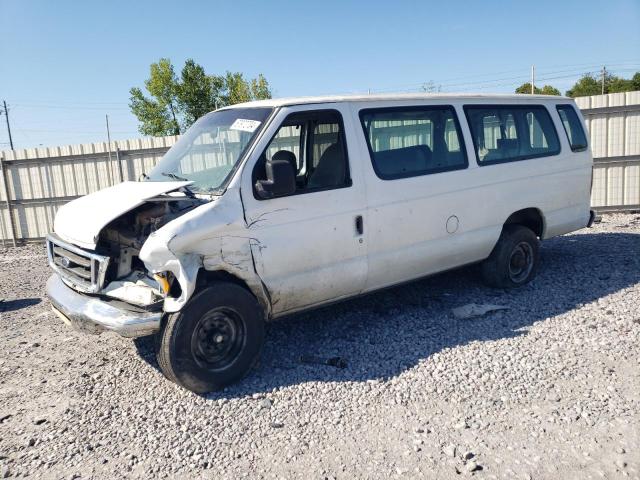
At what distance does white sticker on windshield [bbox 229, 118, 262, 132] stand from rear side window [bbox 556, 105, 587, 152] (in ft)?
13.7

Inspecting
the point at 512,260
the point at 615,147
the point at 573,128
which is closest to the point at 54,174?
the point at 512,260

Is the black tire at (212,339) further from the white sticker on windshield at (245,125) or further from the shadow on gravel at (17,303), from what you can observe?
the shadow on gravel at (17,303)

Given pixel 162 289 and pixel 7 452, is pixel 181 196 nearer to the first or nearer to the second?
pixel 162 289

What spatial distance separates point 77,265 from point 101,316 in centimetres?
67

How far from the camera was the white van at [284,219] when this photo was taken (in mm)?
4023

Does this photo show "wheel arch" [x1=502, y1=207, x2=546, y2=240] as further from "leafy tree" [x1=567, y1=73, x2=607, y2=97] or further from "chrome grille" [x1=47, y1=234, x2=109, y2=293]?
"leafy tree" [x1=567, y1=73, x2=607, y2=97]

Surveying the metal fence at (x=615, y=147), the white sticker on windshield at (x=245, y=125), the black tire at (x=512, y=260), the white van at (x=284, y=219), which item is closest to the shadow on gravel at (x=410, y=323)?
the black tire at (x=512, y=260)

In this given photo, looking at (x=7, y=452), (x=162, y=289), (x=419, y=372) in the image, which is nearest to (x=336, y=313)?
(x=419, y=372)

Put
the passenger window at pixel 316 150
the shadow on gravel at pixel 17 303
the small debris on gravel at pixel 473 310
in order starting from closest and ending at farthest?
the passenger window at pixel 316 150 → the small debris on gravel at pixel 473 310 → the shadow on gravel at pixel 17 303

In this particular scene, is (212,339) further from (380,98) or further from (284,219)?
A: (380,98)

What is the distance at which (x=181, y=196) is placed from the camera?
4191 millimetres

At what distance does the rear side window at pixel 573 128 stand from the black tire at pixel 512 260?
1.32 metres

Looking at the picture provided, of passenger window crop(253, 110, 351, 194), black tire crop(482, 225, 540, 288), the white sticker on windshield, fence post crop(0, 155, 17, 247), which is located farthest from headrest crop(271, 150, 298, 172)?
fence post crop(0, 155, 17, 247)

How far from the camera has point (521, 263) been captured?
20.9ft
